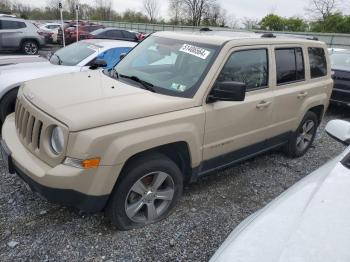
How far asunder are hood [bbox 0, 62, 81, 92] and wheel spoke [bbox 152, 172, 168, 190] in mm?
2951

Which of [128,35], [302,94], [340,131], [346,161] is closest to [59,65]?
[302,94]

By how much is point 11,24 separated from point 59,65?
10.7 metres

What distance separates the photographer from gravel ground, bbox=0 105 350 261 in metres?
2.94

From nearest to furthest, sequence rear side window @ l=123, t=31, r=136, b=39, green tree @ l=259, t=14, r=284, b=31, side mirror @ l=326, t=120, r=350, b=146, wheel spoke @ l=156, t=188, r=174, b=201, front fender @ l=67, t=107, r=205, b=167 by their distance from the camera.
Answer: front fender @ l=67, t=107, r=205, b=167 → side mirror @ l=326, t=120, r=350, b=146 → wheel spoke @ l=156, t=188, r=174, b=201 → rear side window @ l=123, t=31, r=136, b=39 → green tree @ l=259, t=14, r=284, b=31

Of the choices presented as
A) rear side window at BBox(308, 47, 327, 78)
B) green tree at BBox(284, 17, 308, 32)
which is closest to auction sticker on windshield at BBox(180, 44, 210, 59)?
rear side window at BBox(308, 47, 327, 78)

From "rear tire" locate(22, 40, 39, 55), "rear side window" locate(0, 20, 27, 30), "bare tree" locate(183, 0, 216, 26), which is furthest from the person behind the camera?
"bare tree" locate(183, 0, 216, 26)

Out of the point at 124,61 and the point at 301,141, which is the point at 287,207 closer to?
the point at 124,61

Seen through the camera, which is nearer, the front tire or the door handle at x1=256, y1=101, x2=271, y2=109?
the front tire

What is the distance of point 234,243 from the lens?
1.84m

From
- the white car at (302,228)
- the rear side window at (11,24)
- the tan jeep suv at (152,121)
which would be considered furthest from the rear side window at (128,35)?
the white car at (302,228)

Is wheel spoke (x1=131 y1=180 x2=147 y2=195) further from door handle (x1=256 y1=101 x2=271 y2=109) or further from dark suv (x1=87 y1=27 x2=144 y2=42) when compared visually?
dark suv (x1=87 y1=27 x2=144 y2=42)

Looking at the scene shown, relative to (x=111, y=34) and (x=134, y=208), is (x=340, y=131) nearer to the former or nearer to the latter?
(x=134, y=208)

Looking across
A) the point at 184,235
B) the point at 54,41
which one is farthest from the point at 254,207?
the point at 54,41

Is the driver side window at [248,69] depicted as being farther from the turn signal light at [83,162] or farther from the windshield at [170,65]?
the turn signal light at [83,162]
